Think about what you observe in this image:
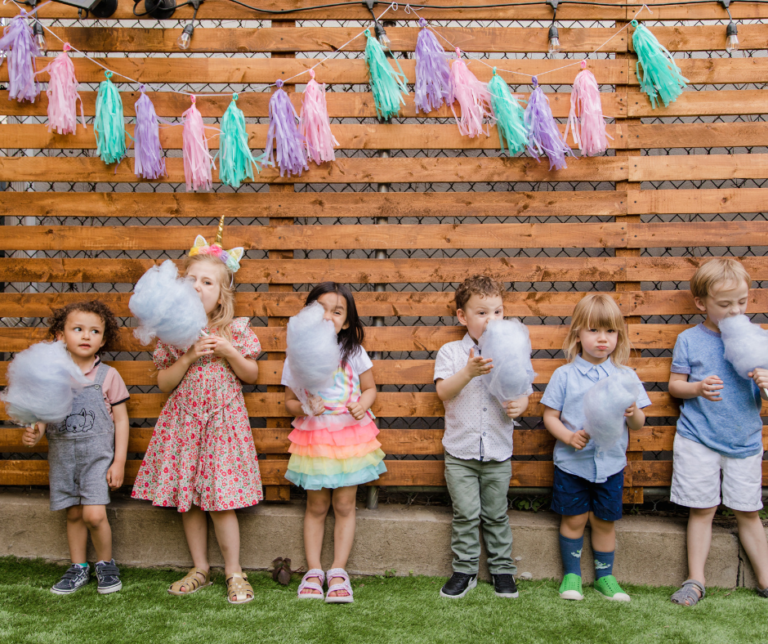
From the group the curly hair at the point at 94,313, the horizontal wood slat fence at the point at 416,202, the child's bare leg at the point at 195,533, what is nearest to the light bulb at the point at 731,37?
the horizontal wood slat fence at the point at 416,202

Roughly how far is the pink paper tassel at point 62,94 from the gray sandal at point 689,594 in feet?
13.0

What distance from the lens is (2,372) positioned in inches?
127

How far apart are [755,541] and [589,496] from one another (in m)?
0.89

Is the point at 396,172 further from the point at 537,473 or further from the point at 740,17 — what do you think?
the point at 740,17

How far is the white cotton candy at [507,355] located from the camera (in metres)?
2.57

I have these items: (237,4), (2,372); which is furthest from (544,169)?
(2,372)

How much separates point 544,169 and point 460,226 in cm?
56

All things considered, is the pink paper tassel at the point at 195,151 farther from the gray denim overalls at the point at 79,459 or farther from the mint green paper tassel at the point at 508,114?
the mint green paper tassel at the point at 508,114

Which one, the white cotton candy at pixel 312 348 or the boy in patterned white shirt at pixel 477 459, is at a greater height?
the white cotton candy at pixel 312 348

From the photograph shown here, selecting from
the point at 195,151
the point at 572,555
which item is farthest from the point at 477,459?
the point at 195,151

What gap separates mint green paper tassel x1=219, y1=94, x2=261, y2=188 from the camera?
3047 millimetres

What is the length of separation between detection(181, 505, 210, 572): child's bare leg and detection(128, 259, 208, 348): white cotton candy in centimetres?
93

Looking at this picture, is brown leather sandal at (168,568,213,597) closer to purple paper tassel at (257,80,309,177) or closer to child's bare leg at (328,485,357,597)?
child's bare leg at (328,485,357,597)

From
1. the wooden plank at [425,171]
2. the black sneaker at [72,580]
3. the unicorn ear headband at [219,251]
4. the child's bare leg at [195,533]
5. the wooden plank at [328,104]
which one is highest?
the wooden plank at [328,104]
